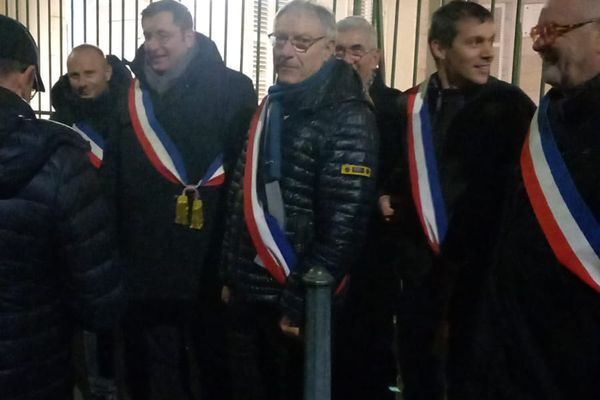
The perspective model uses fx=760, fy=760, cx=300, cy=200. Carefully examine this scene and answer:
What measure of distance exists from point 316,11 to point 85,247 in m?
1.23

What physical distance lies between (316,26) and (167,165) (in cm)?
92

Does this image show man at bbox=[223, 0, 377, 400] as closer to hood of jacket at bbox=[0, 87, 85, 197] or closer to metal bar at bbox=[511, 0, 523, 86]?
hood of jacket at bbox=[0, 87, 85, 197]

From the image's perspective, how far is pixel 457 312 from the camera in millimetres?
2461

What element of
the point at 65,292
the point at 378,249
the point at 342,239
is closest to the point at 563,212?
the point at 342,239

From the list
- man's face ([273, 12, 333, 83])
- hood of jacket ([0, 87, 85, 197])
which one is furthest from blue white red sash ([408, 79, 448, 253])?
hood of jacket ([0, 87, 85, 197])

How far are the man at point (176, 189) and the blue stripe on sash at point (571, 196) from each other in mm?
1622

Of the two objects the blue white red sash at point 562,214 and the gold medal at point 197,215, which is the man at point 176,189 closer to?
the gold medal at point 197,215

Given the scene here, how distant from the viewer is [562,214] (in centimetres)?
190

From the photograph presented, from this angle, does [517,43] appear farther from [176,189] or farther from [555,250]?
[555,250]

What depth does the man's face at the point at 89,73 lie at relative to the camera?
405cm

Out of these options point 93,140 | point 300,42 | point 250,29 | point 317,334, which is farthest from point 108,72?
point 317,334

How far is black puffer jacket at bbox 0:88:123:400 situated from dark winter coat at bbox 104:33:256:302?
94 centimetres

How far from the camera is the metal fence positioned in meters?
4.62

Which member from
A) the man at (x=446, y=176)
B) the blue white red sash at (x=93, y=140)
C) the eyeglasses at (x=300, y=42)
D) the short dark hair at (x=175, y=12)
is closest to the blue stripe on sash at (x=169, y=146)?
the short dark hair at (x=175, y=12)
